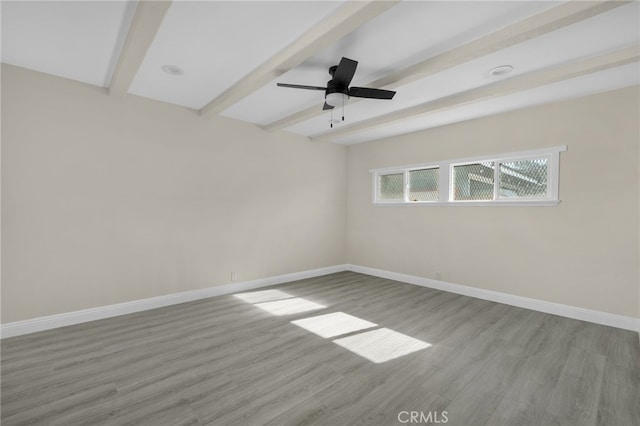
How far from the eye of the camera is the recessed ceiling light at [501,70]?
2781 mm

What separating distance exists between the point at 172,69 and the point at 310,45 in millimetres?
1600

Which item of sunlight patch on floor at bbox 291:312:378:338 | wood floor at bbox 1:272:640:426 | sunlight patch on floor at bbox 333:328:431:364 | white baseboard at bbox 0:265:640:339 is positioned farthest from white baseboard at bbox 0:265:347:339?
sunlight patch on floor at bbox 333:328:431:364

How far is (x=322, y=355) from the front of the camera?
2561 mm

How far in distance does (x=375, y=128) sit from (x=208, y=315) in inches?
143

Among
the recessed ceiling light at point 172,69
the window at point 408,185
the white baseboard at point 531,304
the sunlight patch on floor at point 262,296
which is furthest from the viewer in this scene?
the window at point 408,185

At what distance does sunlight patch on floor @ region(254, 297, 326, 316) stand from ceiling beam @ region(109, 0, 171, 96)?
302 centimetres

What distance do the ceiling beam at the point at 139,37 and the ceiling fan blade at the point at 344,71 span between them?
1303mm

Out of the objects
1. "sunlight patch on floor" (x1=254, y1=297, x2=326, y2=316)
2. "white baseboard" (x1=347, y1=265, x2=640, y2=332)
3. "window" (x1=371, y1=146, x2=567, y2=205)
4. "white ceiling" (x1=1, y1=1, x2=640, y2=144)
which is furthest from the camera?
"window" (x1=371, y1=146, x2=567, y2=205)

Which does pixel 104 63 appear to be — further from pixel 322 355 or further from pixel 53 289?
pixel 322 355

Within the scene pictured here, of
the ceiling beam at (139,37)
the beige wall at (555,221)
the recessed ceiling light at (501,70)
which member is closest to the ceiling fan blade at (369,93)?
the recessed ceiling light at (501,70)

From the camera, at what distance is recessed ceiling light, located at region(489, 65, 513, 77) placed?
278 centimetres

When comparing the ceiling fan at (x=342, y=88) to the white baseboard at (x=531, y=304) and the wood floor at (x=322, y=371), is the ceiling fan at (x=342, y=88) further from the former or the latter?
the white baseboard at (x=531, y=304)

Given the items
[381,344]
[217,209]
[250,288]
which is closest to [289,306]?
[250,288]

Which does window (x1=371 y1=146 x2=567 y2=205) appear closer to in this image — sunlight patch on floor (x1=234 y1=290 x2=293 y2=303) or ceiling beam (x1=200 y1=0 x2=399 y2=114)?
sunlight patch on floor (x1=234 y1=290 x2=293 y2=303)
